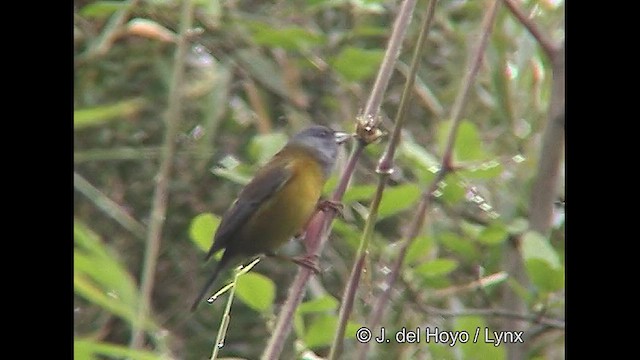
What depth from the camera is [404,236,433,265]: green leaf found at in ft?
4.46

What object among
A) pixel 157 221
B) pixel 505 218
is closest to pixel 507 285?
pixel 505 218

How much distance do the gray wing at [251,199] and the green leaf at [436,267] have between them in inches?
11.9

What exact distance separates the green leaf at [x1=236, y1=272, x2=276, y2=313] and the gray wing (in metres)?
0.34

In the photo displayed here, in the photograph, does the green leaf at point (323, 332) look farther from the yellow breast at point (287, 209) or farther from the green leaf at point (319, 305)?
the yellow breast at point (287, 209)

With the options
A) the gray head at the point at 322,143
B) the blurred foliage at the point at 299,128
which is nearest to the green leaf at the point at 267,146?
the blurred foliage at the point at 299,128

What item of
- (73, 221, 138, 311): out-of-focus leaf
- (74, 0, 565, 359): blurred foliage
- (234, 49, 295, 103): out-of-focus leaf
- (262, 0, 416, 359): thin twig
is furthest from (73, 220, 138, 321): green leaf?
(234, 49, 295, 103): out-of-focus leaf

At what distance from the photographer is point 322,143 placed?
166 centimetres

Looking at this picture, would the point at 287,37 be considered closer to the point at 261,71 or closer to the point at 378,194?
the point at 261,71

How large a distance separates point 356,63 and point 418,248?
36 centimetres

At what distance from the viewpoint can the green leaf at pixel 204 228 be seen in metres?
1.27

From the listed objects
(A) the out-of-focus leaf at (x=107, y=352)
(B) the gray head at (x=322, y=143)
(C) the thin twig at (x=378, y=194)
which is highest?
(B) the gray head at (x=322, y=143)

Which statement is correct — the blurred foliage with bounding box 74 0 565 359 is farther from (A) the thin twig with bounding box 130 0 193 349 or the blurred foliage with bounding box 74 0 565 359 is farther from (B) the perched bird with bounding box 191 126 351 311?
(A) the thin twig with bounding box 130 0 193 349

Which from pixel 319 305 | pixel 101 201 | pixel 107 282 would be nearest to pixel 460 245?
pixel 319 305

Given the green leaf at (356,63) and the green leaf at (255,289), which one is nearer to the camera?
the green leaf at (255,289)
